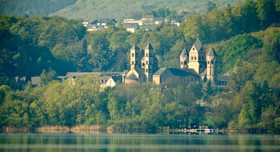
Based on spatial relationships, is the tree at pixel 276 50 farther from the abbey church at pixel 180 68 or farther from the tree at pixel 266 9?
the tree at pixel 266 9

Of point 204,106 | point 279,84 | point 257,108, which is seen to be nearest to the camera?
point 257,108

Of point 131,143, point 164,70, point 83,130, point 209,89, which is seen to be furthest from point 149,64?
point 131,143

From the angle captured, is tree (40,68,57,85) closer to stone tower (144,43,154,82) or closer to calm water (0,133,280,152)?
stone tower (144,43,154,82)

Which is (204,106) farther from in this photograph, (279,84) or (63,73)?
(63,73)

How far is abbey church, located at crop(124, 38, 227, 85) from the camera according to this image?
12738cm

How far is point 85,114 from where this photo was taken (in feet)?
320

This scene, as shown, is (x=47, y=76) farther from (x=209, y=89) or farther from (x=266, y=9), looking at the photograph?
(x=266, y=9)

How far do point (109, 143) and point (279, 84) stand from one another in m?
51.2

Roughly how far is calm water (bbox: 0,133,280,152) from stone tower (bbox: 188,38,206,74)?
5439 cm

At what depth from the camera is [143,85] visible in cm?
11394

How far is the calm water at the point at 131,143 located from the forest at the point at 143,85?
14034 mm

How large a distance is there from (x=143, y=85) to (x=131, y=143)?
42334 millimetres

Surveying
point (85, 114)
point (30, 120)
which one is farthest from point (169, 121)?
point (30, 120)

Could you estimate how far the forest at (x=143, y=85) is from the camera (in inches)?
3740
